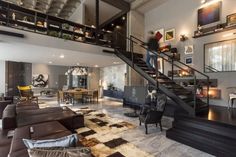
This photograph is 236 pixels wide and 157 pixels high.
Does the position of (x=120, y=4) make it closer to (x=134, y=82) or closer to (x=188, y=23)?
(x=188, y=23)

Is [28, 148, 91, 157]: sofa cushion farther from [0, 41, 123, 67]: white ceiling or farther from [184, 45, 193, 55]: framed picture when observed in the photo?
[184, 45, 193, 55]: framed picture

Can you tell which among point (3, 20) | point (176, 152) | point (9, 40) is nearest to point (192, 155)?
point (176, 152)

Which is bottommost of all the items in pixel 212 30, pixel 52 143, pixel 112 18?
pixel 52 143

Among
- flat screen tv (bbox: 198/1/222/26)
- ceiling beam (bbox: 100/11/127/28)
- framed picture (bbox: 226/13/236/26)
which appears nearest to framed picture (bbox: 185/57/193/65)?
flat screen tv (bbox: 198/1/222/26)

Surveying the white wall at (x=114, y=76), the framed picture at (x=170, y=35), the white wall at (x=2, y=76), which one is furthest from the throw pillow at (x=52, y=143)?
the white wall at (x=2, y=76)

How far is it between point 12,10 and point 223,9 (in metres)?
7.87

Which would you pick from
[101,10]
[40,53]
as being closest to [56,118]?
[40,53]

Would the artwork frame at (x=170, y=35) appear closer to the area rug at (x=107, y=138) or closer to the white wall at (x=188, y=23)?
the white wall at (x=188, y=23)

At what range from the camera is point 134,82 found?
8.72 metres

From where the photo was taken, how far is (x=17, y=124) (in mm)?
3264

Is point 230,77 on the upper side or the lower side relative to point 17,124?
upper

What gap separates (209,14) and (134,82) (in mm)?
4866

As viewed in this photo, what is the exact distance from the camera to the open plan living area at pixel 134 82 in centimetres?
304

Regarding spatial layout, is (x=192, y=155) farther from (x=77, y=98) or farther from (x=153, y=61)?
(x=77, y=98)
